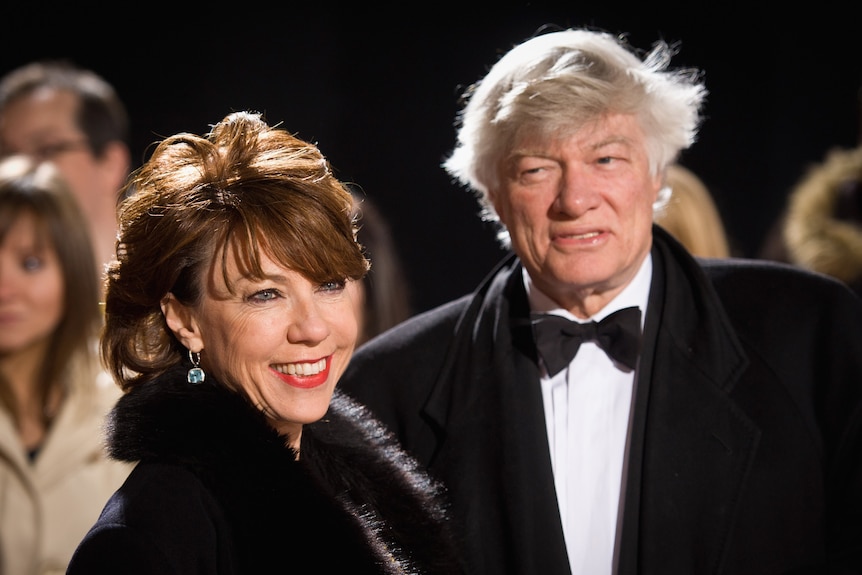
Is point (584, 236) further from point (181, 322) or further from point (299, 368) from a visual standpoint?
point (181, 322)

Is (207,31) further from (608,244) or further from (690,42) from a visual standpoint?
(608,244)

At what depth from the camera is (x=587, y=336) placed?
8.52ft

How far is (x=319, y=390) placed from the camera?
2.14 m

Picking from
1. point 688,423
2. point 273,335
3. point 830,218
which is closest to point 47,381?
point 273,335

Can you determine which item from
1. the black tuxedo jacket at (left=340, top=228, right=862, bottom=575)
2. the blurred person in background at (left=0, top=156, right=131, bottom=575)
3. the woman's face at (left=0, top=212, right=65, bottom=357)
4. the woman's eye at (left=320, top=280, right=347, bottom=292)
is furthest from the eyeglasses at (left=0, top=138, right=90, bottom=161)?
A: the woman's eye at (left=320, top=280, right=347, bottom=292)

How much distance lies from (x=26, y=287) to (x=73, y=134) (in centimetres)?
133

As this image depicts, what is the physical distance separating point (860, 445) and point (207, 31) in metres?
3.69

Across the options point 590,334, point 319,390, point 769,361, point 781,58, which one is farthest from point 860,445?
point 781,58

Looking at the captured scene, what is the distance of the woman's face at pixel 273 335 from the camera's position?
2.03 meters

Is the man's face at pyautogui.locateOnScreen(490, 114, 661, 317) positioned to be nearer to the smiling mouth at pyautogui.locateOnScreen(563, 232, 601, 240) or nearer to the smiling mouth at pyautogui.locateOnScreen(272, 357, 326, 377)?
the smiling mouth at pyautogui.locateOnScreen(563, 232, 601, 240)

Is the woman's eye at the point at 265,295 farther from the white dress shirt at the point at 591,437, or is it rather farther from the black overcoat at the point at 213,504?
the white dress shirt at the point at 591,437

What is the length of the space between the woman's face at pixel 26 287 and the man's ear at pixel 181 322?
143cm

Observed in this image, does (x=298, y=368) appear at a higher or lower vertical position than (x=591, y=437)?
higher

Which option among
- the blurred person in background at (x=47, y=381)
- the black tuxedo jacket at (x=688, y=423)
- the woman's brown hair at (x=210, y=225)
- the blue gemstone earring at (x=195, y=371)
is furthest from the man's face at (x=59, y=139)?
the blue gemstone earring at (x=195, y=371)
